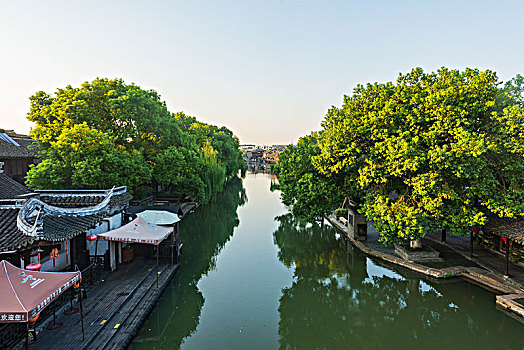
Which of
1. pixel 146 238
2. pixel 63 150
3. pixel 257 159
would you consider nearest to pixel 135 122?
pixel 63 150

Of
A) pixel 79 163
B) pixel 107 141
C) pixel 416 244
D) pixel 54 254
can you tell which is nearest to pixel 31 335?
pixel 54 254

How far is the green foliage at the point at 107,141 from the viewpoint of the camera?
56.7 feet

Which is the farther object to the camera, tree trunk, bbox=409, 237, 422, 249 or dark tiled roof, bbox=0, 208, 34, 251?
tree trunk, bbox=409, 237, 422, 249

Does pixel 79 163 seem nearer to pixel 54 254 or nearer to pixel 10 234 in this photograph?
pixel 54 254

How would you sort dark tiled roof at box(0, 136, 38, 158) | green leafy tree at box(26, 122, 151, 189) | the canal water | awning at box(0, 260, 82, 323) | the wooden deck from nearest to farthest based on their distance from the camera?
awning at box(0, 260, 82, 323), the wooden deck, the canal water, green leafy tree at box(26, 122, 151, 189), dark tiled roof at box(0, 136, 38, 158)

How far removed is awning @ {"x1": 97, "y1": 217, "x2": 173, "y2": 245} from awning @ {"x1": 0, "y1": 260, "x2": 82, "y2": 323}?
463 cm

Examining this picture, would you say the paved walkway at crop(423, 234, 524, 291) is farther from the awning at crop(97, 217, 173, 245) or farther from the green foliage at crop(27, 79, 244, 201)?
the green foliage at crop(27, 79, 244, 201)

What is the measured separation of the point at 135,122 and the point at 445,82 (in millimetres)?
19602

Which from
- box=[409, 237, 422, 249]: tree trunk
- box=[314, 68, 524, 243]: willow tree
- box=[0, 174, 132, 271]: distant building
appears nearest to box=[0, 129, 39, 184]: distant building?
box=[0, 174, 132, 271]: distant building

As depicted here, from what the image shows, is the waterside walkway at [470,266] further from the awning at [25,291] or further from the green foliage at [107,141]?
the green foliage at [107,141]

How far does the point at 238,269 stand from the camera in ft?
48.2

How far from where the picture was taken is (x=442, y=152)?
12352 mm

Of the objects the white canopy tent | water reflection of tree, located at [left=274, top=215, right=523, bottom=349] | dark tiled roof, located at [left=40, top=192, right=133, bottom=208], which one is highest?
dark tiled roof, located at [left=40, top=192, right=133, bottom=208]

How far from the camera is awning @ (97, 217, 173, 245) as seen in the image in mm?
11945
